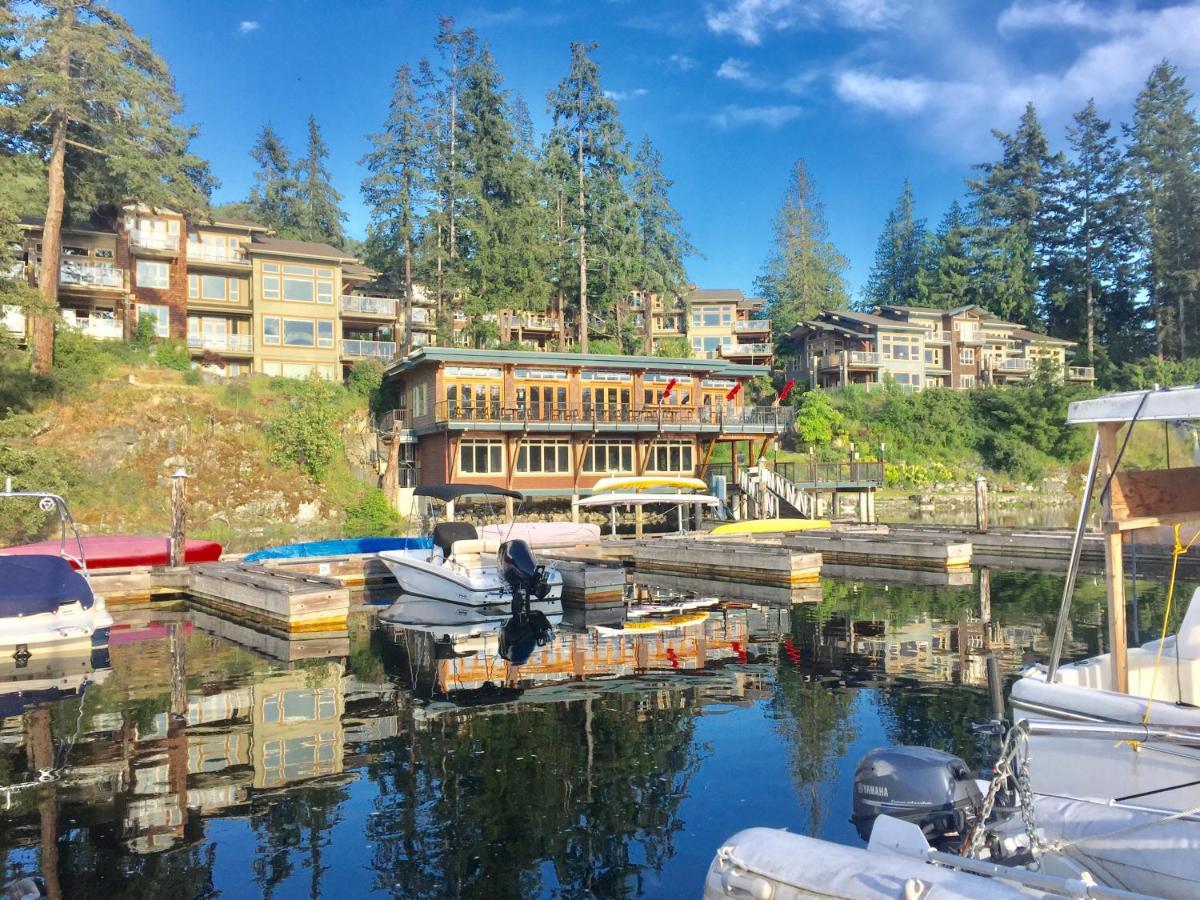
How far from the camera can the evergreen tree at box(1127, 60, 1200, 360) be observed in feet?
219

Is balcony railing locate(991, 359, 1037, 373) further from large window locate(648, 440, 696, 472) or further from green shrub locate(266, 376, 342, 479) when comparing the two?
green shrub locate(266, 376, 342, 479)

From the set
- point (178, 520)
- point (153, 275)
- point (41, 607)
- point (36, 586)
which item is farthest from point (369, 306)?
point (41, 607)

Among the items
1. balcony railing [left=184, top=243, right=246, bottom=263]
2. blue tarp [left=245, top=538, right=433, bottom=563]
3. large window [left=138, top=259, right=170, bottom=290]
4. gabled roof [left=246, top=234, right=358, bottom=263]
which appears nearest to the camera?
blue tarp [left=245, top=538, right=433, bottom=563]

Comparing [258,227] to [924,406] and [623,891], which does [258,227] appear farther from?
[623,891]

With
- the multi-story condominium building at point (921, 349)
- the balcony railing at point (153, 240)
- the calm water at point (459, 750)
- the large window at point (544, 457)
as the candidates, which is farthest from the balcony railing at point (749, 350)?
the calm water at point (459, 750)

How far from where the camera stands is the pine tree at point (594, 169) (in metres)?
52.4

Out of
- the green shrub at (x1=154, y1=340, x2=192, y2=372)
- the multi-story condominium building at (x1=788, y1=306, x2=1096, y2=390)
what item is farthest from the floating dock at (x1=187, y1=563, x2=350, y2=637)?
the multi-story condominium building at (x1=788, y1=306, x2=1096, y2=390)

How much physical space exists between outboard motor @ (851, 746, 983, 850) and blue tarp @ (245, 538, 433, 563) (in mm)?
18482

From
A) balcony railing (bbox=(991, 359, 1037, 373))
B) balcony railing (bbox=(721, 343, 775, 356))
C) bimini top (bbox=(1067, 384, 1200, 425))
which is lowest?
bimini top (bbox=(1067, 384, 1200, 425))

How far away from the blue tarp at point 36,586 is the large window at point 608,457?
83.9 ft

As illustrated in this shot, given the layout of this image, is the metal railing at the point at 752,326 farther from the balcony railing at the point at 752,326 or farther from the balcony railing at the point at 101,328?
the balcony railing at the point at 101,328

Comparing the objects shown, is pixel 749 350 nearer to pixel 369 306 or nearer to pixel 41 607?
pixel 369 306

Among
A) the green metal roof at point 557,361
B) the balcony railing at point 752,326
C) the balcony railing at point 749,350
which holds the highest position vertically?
the balcony railing at point 752,326

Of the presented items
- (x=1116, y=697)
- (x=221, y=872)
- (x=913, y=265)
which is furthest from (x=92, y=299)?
(x=913, y=265)
